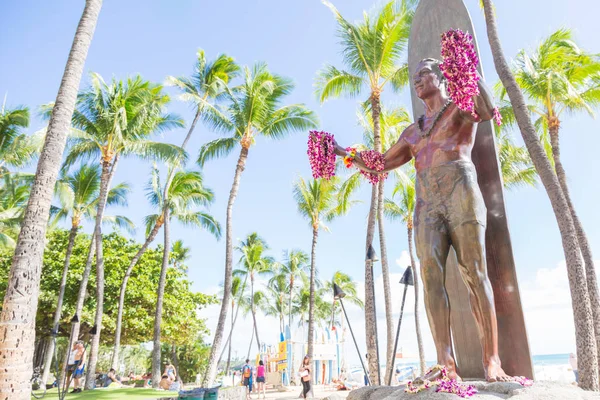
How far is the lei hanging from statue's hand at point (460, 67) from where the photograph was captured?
7.77 ft

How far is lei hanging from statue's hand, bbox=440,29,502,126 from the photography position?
2.37 meters

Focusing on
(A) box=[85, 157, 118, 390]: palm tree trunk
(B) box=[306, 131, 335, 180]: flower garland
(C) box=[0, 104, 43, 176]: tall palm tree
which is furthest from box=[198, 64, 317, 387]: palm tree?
(B) box=[306, 131, 335, 180]: flower garland

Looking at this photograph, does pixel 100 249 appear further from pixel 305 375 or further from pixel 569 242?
pixel 569 242

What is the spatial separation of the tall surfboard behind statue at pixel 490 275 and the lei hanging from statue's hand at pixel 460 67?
920mm

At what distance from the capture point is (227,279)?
14523mm

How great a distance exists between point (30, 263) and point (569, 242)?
29.2ft

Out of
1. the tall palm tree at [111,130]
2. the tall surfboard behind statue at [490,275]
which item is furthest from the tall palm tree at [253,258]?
the tall surfboard behind statue at [490,275]

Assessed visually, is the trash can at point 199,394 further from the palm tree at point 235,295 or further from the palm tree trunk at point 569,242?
the palm tree at point 235,295

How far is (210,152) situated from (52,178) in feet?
36.6

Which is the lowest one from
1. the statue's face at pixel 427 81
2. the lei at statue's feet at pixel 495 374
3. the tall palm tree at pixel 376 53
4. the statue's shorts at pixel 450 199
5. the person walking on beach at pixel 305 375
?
the person walking on beach at pixel 305 375

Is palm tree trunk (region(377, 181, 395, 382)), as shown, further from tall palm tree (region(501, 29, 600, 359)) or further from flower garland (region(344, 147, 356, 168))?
flower garland (region(344, 147, 356, 168))

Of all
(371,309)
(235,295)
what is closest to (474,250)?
(371,309)

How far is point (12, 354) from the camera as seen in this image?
4863mm

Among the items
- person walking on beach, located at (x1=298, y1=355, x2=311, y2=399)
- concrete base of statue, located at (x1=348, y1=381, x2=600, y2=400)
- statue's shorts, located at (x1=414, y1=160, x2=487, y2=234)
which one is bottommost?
person walking on beach, located at (x1=298, y1=355, x2=311, y2=399)
